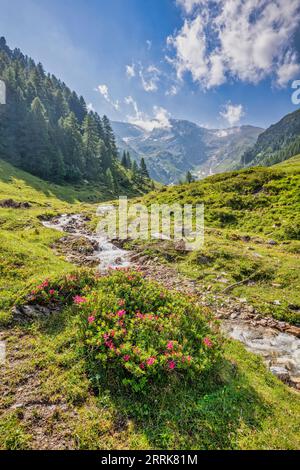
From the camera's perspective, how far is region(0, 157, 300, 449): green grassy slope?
15.0ft

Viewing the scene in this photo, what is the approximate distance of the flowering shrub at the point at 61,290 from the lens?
860 cm

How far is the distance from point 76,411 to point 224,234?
20.4m

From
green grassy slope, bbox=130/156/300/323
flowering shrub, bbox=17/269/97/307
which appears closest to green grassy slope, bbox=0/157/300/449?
flowering shrub, bbox=17/269/97/307

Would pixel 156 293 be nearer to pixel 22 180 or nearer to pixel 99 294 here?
pixel 99 294

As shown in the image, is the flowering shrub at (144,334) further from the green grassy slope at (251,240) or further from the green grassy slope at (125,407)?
the green grassy slope at (251,240)

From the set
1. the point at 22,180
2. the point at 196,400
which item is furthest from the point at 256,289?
the point at 22,180

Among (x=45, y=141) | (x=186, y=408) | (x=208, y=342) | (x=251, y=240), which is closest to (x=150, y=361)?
(x=186, y=408)

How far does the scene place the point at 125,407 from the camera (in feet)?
17.3

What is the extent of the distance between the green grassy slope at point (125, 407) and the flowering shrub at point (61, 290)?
112cm

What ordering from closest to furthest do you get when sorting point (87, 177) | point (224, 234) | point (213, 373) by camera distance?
1. point (213, 373)
2. point (224, 234)
3. point (87, 177)

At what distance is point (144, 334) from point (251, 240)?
18.4 m

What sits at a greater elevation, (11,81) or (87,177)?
(11,81)

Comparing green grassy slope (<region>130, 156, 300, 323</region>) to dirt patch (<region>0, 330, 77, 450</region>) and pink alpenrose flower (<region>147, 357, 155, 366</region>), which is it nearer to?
pink alpenrose flower (<region>147, 357, 155, 366</region>)
